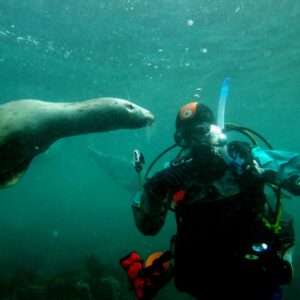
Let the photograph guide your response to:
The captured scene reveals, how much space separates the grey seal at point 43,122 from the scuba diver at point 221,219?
3.24ft

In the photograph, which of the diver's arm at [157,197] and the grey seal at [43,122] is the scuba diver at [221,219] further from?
the grey seal at [43,122]

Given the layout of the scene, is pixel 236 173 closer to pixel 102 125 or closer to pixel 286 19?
pixel 102 125

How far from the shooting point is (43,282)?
405 inches

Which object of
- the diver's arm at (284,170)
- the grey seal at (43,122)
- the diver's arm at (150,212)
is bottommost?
the diver's arm at (150,212)

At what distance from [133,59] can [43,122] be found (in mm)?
15371

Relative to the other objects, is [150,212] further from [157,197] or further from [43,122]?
[43,122]

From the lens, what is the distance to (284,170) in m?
3.27

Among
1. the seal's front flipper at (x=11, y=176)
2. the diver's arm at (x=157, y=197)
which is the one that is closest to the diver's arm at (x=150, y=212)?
the diver's arm at (x=157, y=197)

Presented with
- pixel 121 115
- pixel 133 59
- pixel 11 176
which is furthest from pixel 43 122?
pixel 133 59

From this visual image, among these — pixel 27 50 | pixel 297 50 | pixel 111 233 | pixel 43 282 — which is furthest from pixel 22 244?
pixel 297 50

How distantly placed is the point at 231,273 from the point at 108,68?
17.9m

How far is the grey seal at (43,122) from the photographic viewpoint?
10.5 feet

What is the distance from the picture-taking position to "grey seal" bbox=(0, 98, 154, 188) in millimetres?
3213

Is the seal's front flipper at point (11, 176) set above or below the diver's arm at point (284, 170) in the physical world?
below
